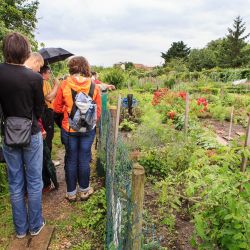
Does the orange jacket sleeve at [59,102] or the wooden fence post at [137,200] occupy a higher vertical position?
the orange jacket sleeve at [59,102]

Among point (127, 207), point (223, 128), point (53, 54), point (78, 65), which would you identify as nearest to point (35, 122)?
point (78, 65)

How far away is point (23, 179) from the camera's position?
3.17 m

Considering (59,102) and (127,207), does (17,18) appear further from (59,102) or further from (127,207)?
→ (127,207)

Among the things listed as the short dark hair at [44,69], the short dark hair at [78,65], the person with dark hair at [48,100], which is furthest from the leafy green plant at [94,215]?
the short dark hair at [44,69]

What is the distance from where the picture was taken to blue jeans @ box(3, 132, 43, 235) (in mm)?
3006

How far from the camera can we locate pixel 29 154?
3.02m

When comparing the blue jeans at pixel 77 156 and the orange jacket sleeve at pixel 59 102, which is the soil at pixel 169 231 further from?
the orange jacket sleeve at pixel 59 102

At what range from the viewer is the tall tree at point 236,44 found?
146ft

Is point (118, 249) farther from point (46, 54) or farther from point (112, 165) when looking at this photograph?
point (46, 54)

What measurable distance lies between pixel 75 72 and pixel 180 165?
2.34 metres

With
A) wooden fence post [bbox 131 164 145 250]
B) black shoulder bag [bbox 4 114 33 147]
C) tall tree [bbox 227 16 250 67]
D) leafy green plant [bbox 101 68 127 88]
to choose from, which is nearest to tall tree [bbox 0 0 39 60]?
black shoulder bag [bbox 4 114 33 147]

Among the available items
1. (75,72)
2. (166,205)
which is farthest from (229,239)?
(75,72)

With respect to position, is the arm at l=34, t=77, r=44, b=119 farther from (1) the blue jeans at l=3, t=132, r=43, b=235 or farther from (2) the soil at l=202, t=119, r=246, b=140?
(2) the soil at l=202, t=119, r=246, b=140

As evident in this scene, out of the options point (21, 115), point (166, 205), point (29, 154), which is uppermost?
point (21, 115)
